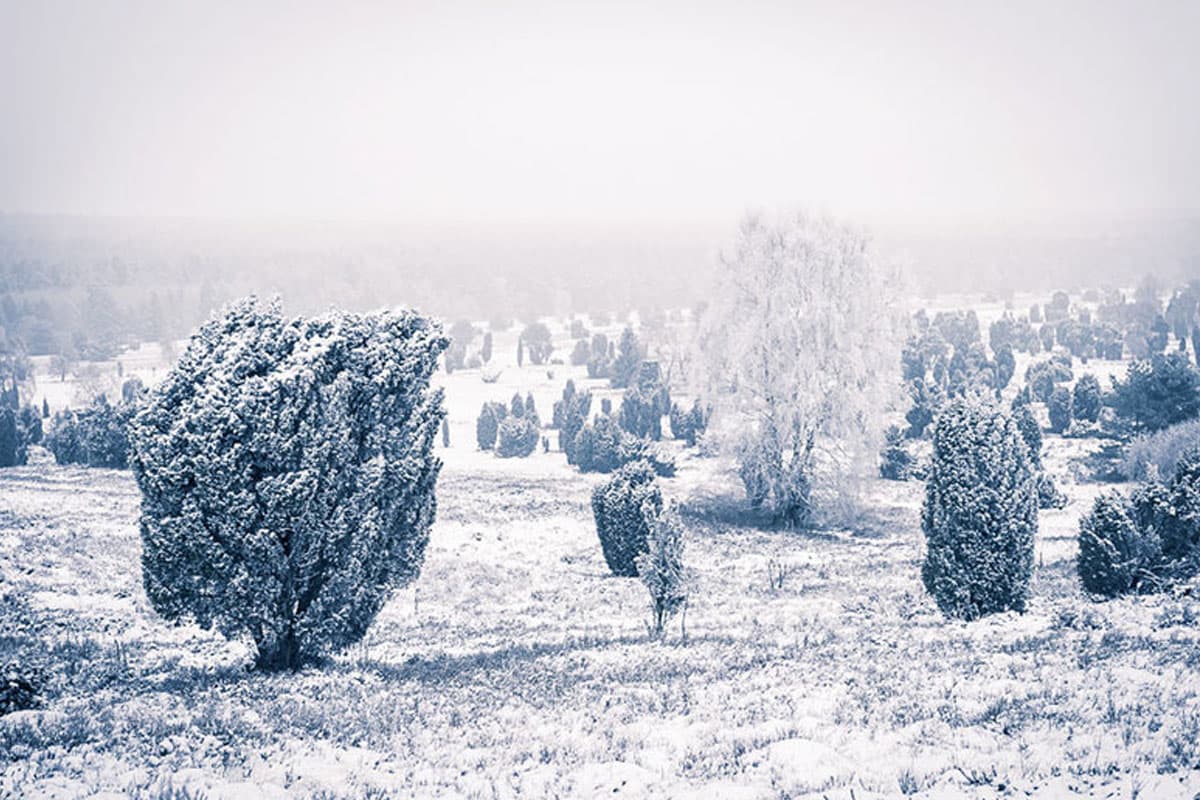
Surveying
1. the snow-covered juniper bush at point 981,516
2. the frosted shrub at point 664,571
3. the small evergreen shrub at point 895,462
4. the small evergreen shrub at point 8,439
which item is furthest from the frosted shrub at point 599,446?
the snow-covered juniper bush at point 981,516

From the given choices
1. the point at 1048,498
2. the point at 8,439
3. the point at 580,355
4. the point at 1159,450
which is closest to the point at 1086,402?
the point at 1159,450

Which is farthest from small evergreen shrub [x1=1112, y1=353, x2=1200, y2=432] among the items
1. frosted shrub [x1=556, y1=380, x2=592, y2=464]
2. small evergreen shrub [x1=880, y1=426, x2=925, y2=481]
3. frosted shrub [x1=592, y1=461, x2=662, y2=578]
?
frosted shrub [x1=556, y1=380, x2=592, y2=464]

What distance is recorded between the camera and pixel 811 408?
3641 centimetres

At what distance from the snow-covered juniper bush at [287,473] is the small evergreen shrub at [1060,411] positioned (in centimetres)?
6413

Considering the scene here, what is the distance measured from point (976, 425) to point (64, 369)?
142983mm

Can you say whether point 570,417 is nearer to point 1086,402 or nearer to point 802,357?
point 1086,402

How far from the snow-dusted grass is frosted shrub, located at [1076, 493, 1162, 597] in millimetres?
1348

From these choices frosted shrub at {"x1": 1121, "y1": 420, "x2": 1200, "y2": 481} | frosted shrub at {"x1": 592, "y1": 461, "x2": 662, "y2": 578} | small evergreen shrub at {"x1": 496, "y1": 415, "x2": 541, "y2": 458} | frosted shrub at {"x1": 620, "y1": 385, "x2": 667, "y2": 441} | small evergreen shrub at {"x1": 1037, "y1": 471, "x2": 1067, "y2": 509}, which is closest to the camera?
frosted shrub at {"x1": 592, "y1": 461, "x2": 662, "y2": 578}

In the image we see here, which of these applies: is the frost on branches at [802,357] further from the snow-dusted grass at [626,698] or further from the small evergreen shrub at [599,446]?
the small evergreen shrub at [599,446]

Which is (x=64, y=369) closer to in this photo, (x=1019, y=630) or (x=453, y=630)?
(x=453, y=630)

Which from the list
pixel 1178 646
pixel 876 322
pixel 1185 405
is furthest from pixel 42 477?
pixel 1185 405

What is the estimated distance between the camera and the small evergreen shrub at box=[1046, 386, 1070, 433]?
68.7m

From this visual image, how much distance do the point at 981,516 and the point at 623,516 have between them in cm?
1195

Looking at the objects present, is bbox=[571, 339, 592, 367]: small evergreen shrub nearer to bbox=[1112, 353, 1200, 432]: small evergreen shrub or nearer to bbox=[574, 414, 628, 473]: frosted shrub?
bbox=[574, 414, 628, 473]: frosted shrub
